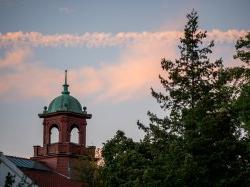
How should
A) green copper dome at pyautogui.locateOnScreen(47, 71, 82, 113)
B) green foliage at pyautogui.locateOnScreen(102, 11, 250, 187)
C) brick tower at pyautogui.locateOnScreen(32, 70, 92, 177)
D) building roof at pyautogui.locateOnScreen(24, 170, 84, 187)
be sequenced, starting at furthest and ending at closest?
green copper dome at pyautogui.locateOnScreen(47, 71, 82, 113) < brick tower at pyautogui.locateOnScreen(32, 70, 92, 177) < building roof at pyautogui.locateOnScreen(24, 170, 84, 187) < green foliage at pyautogui.locateOnScreen(102, 11, 250, 187)

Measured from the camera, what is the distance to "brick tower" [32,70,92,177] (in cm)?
6531

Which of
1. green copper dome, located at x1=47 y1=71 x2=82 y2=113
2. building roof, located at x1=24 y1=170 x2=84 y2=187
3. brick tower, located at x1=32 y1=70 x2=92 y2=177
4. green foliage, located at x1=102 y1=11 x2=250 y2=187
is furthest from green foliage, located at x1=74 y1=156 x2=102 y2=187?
green foliage, located at x1=102 y1=11 x2=250 y2=187

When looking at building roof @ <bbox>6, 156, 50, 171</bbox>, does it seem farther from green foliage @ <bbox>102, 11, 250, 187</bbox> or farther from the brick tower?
green foliage @ <bbox>102, 11, 250, 187</bbox>

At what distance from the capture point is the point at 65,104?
66625mm

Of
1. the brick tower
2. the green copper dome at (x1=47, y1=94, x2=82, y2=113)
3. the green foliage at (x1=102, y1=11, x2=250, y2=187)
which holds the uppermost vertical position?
the green copper dome at (x1=47, y1=94, x2=82, y2=113)

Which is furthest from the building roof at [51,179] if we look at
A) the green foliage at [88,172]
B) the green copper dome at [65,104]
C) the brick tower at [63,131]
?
the green copper dome at [65,104]

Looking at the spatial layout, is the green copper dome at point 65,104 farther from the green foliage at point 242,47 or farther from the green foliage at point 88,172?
the green foliage at point 242,47

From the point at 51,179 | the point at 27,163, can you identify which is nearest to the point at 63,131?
the point at 27,163

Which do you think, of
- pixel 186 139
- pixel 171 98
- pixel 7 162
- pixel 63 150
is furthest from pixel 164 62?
pixel 63 150

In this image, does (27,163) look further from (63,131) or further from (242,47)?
(242,47)

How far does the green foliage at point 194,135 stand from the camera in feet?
127

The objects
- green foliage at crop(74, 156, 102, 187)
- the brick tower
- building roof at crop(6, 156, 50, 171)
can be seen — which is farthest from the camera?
the brick tower

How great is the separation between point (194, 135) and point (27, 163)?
27.1 m

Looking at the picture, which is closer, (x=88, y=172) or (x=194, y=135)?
(x=194, y=135)
